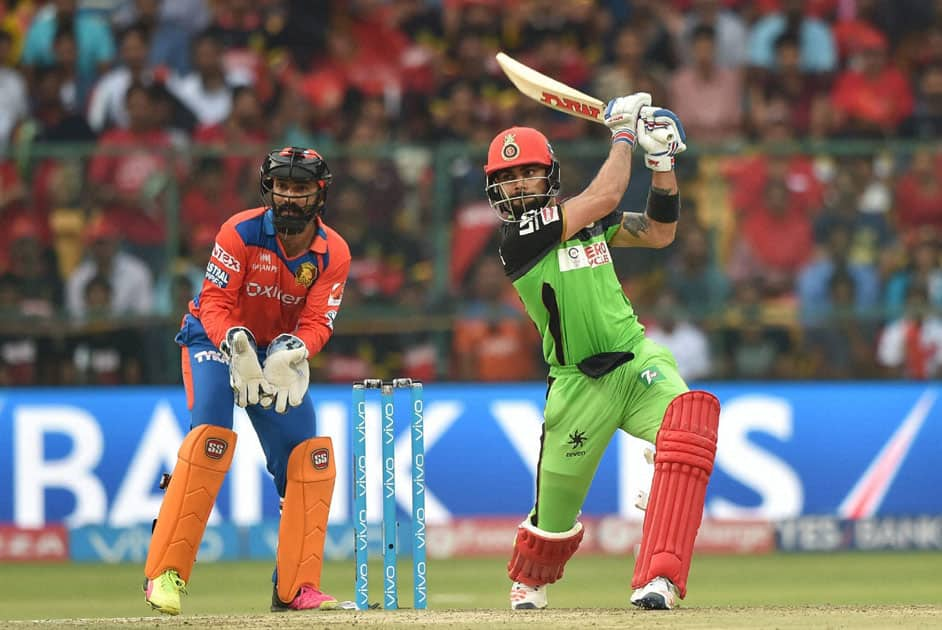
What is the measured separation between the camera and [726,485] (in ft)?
35.7

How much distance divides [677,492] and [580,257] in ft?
3.44

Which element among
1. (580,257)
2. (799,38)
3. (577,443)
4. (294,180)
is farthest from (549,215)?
(799,38)

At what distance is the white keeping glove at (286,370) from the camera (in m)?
6.67

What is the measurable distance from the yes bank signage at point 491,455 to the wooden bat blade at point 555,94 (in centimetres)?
375

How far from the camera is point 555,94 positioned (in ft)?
24.1

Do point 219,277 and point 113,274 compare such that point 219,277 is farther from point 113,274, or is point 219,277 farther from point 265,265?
point 113,274

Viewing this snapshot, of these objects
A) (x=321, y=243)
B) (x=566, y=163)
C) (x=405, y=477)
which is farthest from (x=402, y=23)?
(x=321, y=243)

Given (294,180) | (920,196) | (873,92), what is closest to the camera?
(294,180)

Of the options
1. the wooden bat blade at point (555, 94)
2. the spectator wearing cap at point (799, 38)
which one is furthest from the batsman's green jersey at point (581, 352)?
the spectator wearing cap at point (799, 38)

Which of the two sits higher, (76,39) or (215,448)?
(76,39)

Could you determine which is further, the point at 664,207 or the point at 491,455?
the point at 491,455

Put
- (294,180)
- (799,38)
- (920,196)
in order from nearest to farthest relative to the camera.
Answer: (294,180) → (920,196) → (799,38)

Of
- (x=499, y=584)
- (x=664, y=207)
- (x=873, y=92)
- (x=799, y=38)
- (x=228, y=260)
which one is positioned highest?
A: (x=799, y=38)

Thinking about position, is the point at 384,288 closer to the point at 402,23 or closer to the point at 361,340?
the point at 361,340
